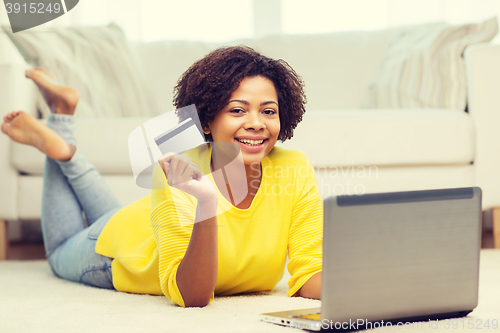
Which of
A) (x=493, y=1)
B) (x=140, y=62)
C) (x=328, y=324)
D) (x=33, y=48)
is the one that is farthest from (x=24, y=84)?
(x=493, y=1)

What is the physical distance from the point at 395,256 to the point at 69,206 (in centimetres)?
95

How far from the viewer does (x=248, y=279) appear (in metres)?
0.90

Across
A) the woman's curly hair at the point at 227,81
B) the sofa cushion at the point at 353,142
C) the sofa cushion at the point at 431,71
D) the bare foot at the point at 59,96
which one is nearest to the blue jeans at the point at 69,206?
the bare foot at the point at 59,96

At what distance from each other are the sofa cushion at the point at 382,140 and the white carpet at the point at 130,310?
0.48 metres

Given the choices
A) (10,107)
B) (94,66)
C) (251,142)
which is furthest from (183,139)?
(94,66)

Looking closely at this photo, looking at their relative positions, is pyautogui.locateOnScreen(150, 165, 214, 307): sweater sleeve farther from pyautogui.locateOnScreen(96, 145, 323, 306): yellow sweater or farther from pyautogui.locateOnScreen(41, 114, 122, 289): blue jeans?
pyautogui.locateOnScreen(41, 114, 122, 289): blue jeans

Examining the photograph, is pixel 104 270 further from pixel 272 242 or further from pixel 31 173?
pixel 31 173

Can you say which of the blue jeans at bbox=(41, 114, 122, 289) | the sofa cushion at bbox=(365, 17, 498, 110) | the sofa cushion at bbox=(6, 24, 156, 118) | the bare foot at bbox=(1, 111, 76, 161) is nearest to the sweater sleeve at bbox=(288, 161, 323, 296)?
the blue jeans at bbox=(41, 114, 122, 289)

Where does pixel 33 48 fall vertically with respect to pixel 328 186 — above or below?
above

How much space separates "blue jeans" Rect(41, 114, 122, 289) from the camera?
115cm

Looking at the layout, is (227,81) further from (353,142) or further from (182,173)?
(353,142)

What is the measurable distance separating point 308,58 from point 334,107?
0.25m

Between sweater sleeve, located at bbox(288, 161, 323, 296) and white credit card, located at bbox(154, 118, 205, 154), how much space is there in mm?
230

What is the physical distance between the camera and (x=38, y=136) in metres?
1.22
